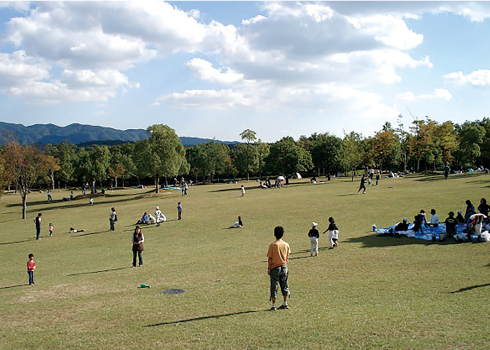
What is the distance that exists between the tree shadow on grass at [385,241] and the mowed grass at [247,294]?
3.9 inches

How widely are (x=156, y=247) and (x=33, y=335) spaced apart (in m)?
15.4

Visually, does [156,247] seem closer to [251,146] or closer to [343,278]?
[343,278]

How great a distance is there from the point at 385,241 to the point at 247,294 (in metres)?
11.3

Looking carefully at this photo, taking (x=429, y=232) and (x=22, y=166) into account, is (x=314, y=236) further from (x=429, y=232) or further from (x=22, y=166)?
(x=22, y=166)

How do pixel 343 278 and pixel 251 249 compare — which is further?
pixel 251 249

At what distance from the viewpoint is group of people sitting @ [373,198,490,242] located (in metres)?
18.7

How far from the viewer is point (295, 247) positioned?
2127cm

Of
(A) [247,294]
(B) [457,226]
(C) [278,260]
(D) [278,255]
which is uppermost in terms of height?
(D) [278,255]

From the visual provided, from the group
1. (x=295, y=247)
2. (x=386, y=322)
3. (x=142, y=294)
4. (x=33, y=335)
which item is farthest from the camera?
(x=295, y=247)

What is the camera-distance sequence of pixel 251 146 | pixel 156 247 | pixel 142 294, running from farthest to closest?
pixel 251 146 < pixel 156 247 < pixel 142 294

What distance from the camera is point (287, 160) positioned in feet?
232

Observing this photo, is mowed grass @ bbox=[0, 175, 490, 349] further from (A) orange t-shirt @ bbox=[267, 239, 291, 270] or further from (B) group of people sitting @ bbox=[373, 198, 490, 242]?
(A) orange t-shirt @ bbox=[267, 239, 291, 270]

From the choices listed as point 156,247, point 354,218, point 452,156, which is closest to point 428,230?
point 354,218

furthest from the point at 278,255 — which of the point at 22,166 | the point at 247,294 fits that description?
the point at 22,166
